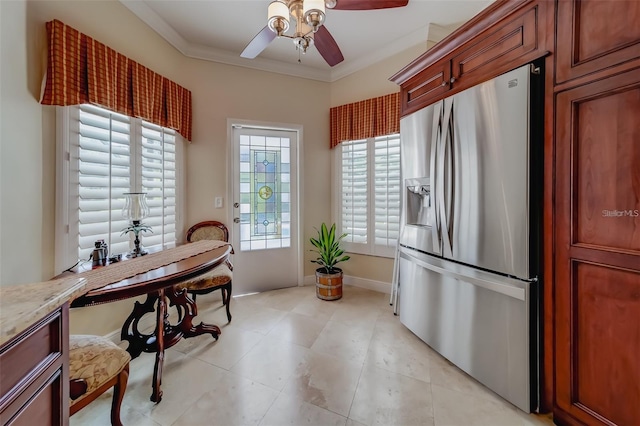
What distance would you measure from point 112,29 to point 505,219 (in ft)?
10.0

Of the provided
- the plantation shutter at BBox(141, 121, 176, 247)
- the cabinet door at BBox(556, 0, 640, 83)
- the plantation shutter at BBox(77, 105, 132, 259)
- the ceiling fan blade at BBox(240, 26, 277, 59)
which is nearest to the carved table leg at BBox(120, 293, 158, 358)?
the plantation shutter at BBox(77, 105, 132, 259)

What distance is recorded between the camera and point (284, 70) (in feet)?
10.5

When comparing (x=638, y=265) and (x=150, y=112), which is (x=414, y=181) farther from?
(x=150, y=112)

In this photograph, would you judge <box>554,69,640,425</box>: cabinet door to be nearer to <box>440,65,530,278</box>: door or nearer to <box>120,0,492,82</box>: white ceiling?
<box>440,65,530,278</box>: door

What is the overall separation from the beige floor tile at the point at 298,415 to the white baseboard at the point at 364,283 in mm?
1857

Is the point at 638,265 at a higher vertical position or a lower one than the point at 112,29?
lower

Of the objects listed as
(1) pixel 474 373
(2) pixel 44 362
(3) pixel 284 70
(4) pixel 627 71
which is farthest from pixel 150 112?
(1) pixel 474 373

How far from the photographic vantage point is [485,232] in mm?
1531

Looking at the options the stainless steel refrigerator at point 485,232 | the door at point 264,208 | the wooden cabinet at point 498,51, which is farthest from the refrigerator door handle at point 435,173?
the door at point 264,208

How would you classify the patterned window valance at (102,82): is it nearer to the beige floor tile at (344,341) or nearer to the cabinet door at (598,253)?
the beige floor tile at (344,341)

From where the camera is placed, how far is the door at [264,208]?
3.11m

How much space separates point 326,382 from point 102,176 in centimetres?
217

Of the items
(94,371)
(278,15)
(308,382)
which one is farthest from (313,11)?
(308,382)

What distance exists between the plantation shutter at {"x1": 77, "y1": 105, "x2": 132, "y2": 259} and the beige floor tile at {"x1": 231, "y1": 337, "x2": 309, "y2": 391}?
4.48ft
